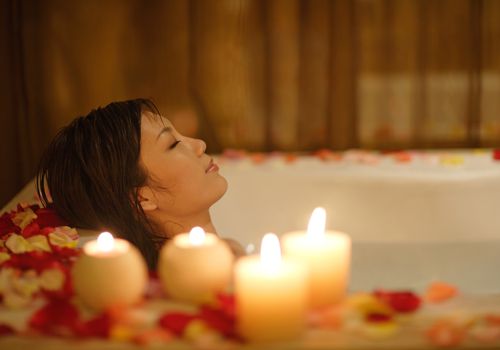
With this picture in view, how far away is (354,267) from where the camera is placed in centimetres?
188

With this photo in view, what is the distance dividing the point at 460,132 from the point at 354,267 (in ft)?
3.14

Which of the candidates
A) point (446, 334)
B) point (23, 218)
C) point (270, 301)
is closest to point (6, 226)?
point (23, 218)

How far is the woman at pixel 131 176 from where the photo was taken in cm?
131

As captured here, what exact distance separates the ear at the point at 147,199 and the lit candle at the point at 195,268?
19.4 inches

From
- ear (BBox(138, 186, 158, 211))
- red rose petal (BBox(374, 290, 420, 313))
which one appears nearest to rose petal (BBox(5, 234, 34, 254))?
ear (BBox(138, 186, 158, 211))

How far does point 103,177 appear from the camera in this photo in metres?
1.29

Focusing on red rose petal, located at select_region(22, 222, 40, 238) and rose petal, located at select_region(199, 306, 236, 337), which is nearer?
rose petal, located at select_region(199, 306, 236, 337)

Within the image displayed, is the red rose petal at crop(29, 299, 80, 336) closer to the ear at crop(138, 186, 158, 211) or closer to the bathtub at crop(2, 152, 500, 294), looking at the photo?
the ear at crop(138, 186, 158, 211)

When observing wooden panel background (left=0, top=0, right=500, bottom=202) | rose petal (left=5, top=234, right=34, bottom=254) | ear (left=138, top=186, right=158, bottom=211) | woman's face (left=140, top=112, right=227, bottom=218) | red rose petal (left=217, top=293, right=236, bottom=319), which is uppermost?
wooden panel background (left=0, top=0, right=500, bottom=202)

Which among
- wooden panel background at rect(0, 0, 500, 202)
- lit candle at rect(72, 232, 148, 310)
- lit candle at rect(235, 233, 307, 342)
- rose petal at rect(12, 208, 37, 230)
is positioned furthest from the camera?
wooden panel background at rect(0, 0, 500, 202)

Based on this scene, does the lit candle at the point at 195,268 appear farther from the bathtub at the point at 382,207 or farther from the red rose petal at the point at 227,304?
the bathtub at the point at 382,207

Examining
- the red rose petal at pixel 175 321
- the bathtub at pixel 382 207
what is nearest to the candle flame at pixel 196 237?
the red rose petal at pixel 175 321

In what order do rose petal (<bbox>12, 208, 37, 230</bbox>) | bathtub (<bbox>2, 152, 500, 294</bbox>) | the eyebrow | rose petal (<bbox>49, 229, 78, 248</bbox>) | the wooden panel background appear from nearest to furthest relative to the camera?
rose petal (<bbox>49, 229, 78, 248</bbox>), rose petal (<bbox>12, 208, 37, 230</bbox>), the eyebrow, bathtub (<bbox>2, 152, 500, 294</bbox>), the wooden panel background

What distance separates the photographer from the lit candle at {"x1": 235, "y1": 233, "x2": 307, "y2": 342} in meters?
0.71
